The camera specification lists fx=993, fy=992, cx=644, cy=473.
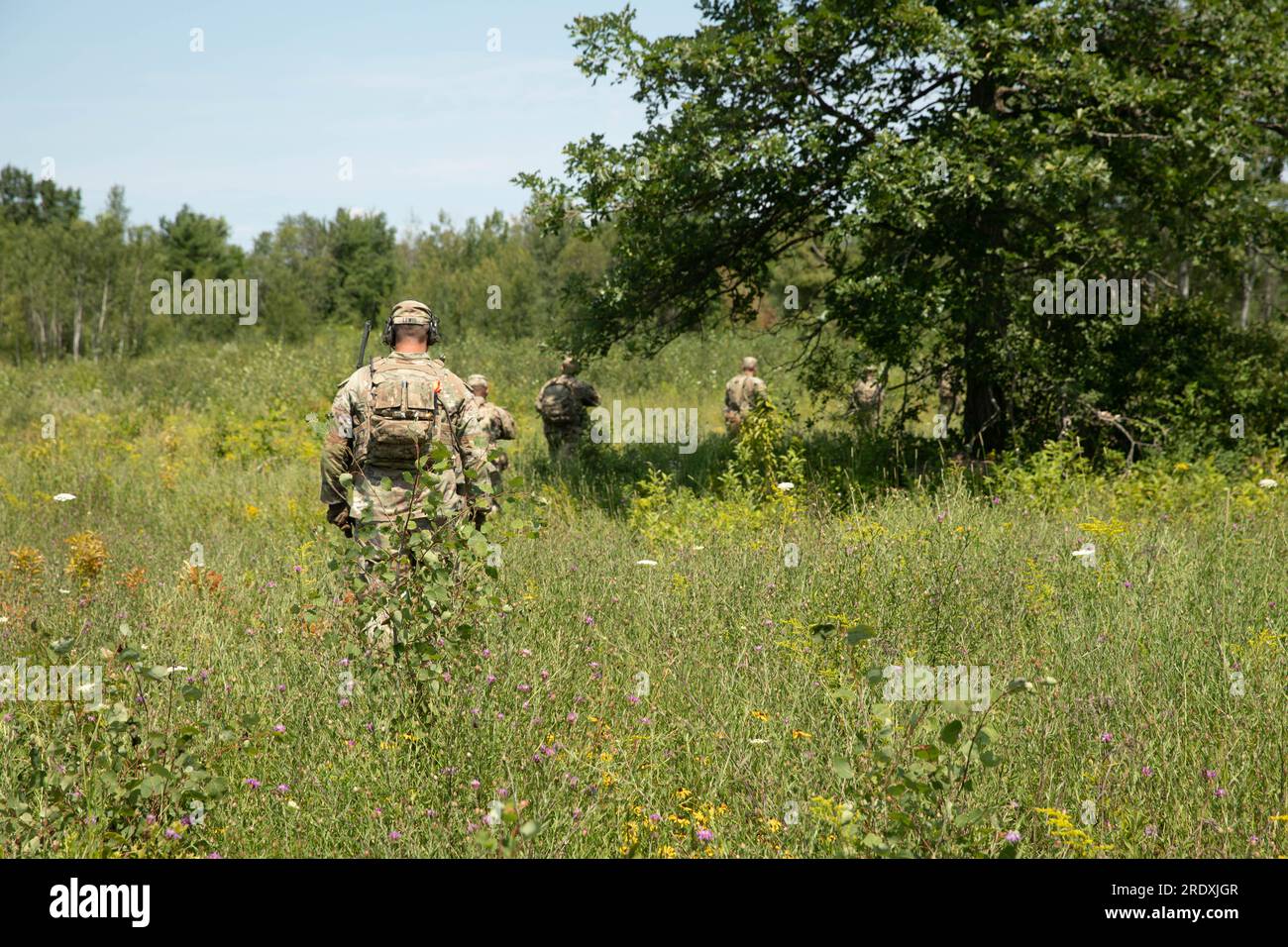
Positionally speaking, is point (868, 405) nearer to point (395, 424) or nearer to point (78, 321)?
point (395, 424)

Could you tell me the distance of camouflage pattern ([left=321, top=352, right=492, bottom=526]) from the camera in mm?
5375

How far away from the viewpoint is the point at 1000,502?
846 cm

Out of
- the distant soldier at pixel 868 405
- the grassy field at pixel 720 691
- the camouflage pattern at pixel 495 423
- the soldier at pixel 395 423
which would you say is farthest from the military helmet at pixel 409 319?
the distant soldier at pixel 868 405

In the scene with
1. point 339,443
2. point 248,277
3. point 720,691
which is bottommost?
point 720,691

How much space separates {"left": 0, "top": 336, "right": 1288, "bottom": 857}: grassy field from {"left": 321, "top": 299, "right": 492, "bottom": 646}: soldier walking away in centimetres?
66

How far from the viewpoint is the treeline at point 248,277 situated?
3675 centimetres

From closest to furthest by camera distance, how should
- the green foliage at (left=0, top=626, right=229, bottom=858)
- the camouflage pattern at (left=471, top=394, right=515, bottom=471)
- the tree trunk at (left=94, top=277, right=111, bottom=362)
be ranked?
the green foliage at (left=0, top=626, right=229, bottom=858)
the camouflage pattern at (left=471, top=394, right=515, bottom=471)
the tree trunk at (left=94, top=277, right=111, bottom=362)

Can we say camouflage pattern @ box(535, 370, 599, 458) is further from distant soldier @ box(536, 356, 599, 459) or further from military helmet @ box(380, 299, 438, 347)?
military helmet @ box(380, 299, 438, 347)

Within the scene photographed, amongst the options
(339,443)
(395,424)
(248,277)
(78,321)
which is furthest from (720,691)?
(248,277)

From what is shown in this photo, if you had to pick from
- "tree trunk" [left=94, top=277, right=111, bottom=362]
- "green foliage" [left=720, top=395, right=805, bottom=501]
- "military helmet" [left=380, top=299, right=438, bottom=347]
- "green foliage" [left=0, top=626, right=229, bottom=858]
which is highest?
"tree trunk" [left=94, top=277, right=111, bottom=362]

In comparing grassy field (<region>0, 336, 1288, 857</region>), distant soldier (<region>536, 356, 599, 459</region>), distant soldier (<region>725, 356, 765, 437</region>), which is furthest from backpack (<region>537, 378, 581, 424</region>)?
grassy field (<region>0, 336, 1288, 857</region>)

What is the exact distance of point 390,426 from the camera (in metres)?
5.38
